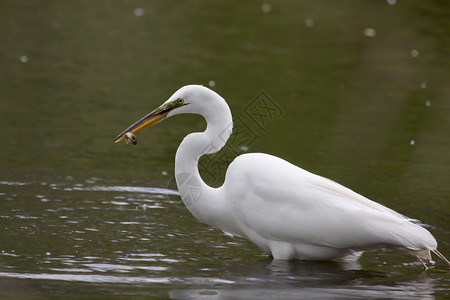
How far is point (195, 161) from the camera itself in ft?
22.1

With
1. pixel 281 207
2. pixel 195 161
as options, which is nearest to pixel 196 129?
pixel 195 161

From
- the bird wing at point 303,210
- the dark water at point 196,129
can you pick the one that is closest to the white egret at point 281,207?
the bird wing at point 303,210

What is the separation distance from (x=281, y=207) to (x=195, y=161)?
77cm

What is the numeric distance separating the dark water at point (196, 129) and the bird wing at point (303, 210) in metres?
0.27

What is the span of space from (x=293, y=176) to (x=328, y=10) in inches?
508

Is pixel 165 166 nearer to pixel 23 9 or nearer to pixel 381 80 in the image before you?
pixel 381 80

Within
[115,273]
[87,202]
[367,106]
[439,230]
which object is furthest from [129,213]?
[367,106]

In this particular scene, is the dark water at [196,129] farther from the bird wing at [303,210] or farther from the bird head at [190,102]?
the bird head at [190,102]

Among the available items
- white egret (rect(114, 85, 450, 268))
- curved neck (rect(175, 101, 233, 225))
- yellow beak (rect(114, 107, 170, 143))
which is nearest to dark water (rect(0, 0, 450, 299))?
white egret (rect(114, 85, 450, 268))

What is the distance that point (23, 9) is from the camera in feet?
56.2

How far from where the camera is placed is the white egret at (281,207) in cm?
627

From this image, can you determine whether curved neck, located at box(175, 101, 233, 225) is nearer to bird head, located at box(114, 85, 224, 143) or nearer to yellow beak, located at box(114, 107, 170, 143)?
bird head, located at box(114, 85, 224, 143)

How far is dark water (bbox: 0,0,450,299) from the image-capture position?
6109mm

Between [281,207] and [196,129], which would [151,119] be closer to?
[281,207]
